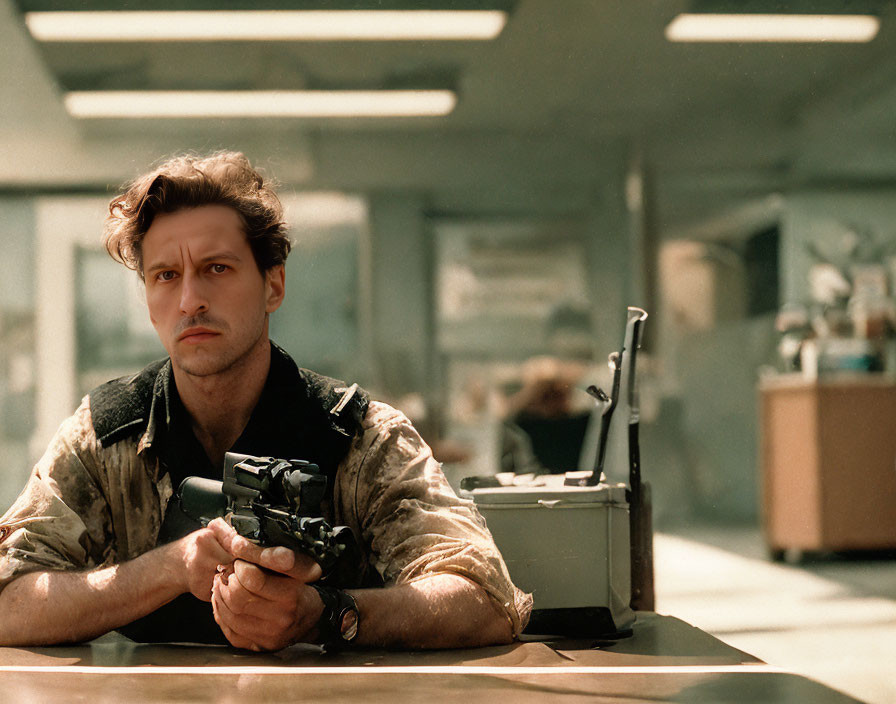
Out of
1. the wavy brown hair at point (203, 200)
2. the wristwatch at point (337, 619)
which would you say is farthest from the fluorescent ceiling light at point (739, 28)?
the wristwatch at point (337, 619)

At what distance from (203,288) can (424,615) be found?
25.9 inches

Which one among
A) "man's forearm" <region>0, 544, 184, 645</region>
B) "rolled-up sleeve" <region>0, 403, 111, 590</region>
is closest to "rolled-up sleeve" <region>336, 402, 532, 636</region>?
"man's forearm" <region>0, 544, 184, 645</region>

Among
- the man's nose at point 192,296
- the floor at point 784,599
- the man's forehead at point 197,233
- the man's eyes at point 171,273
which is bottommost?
the floor at point 784,599

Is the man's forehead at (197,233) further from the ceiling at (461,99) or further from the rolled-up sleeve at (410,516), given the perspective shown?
the ceiling at (461,99)

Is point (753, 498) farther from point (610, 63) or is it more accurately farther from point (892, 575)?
point (610, 63)

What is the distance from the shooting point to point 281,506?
126 centimetres

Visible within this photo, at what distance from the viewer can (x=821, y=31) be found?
3.70 metres

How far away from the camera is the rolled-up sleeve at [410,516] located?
1.49 meters

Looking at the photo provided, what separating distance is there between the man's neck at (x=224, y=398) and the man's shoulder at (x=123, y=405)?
7 centimetres

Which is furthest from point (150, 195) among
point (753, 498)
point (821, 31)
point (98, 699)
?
point (753, 498)

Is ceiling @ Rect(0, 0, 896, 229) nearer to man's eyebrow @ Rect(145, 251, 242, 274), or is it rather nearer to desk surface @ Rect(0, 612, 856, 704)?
man's eyebrow @ Rect(145, 251, 242, 274)

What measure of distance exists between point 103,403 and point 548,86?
2.48 metres

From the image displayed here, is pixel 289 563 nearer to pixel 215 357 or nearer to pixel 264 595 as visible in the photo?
pixel 264 595

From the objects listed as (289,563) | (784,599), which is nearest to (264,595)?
(289,563)
